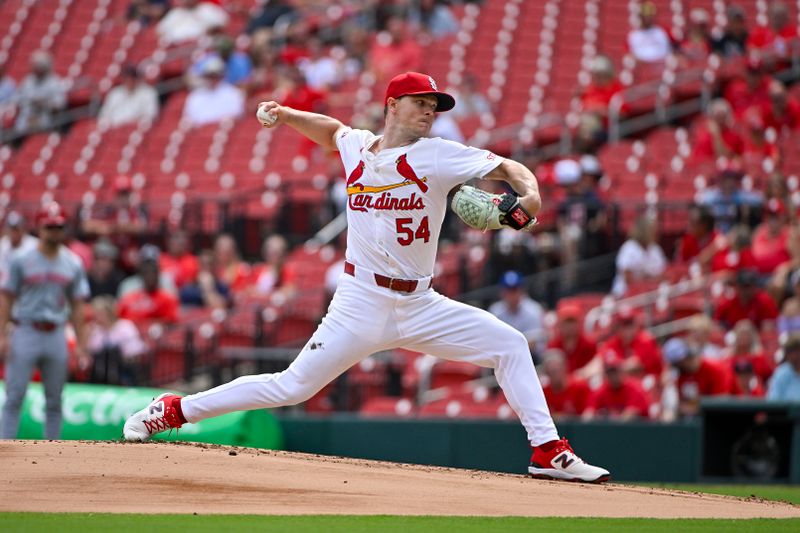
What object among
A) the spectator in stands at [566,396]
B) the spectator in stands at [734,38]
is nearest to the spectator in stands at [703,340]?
the spectator in stands at [566,396]

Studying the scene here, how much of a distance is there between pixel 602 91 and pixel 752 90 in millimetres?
1887

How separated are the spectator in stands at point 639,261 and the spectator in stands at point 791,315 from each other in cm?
154

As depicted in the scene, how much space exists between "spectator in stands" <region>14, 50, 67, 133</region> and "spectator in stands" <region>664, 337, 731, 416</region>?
12727 millimetres

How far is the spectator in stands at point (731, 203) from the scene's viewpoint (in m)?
14.1

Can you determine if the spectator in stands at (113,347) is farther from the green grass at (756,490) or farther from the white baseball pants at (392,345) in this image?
the white baseball pants at (392,345)

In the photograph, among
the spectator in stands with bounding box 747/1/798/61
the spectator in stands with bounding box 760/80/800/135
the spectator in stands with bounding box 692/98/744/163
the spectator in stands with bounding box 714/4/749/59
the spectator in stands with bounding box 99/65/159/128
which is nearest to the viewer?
the spectator in stands with bounding box 692/98/744/163

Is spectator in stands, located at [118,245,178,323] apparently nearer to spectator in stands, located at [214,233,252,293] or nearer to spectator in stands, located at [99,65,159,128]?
spectator in stands, located at [214,233,252,293]

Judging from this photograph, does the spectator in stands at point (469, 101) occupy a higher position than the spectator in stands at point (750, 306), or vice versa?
the spectator in stands at point (469, 101)

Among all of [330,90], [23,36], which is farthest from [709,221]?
[23,36]

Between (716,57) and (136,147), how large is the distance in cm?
800

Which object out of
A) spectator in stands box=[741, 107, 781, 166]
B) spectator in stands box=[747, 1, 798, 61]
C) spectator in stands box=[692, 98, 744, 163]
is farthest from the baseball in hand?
spectator in stands box=[747, 1, 798, 61]

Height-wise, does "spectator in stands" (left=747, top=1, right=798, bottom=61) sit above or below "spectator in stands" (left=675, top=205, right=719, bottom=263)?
above

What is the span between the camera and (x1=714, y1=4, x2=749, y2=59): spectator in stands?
1764 centimetres

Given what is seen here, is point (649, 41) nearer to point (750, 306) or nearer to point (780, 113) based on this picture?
point (780, 113)
